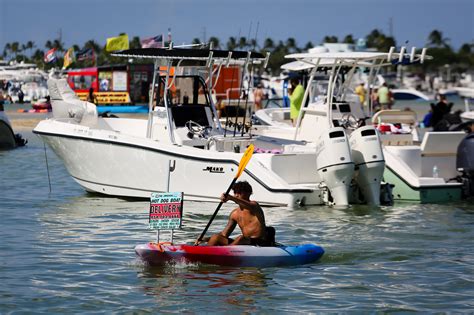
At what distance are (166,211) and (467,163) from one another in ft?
26.0

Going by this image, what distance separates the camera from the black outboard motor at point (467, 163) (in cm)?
1814

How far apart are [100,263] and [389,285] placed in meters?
3.58

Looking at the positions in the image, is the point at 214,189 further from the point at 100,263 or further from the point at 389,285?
the point at 389,285

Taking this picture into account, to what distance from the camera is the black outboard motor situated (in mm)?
18141

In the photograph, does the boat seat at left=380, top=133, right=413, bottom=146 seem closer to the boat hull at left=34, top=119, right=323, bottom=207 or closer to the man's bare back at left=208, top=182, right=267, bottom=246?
the boat hull at left=34, top=119, right=323, bottom=207

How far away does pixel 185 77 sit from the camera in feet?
62.5

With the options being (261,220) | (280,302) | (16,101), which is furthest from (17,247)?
(16,101)

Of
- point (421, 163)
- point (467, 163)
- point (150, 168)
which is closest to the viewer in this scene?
point (150, 168)

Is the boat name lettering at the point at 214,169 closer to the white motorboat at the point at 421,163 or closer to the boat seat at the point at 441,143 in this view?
the white motorboat at the point at 421,163

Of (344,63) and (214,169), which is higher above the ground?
(344,63)

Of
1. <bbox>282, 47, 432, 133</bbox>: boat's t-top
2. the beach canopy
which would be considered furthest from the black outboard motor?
the beach canopy

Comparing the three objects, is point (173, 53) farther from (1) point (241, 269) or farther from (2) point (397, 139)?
(1) point (241, 269)

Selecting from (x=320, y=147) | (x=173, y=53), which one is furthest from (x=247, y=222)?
(x=173, y=53)

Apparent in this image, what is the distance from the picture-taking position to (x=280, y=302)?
11023mm
